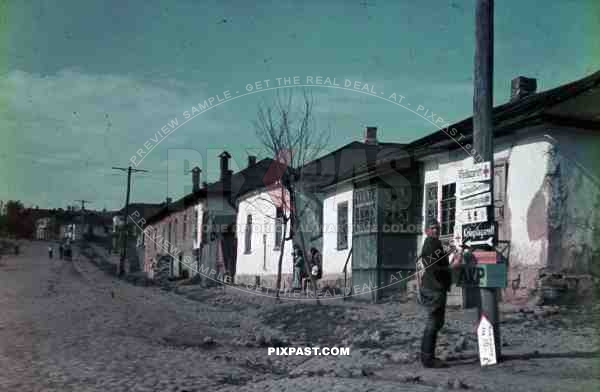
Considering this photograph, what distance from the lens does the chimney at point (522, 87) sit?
20.5 m

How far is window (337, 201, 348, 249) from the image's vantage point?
69.7ft

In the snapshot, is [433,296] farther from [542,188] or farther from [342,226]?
[342,226]

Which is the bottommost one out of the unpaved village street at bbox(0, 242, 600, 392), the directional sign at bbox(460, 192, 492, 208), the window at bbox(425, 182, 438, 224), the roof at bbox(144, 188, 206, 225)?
the unpaved village street at bbox(0, 242, 600, 392)

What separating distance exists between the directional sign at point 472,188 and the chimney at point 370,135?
22.6 m

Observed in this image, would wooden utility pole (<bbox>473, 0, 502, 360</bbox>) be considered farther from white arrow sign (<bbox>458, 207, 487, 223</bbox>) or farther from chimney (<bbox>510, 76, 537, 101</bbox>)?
chimney (<bbox>510, 76, 537, 101</bbox>)

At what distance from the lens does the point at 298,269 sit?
23719 mm

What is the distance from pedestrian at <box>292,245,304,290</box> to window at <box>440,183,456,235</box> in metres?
8.16

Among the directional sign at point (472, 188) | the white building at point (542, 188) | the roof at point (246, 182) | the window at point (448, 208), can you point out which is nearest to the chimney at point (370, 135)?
the roof at point (246, 182)

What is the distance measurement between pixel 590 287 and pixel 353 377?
6941mm

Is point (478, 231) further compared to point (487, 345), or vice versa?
point (478, 231)

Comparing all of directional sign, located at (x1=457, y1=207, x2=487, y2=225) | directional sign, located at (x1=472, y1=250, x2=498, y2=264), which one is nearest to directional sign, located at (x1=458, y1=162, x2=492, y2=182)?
directional sign, located at (x1=457, y1=207, x2=487, y2=225)

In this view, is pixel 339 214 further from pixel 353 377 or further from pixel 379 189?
pixel 353 377

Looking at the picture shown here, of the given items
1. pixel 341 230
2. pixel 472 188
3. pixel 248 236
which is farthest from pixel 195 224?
pixel 472 188

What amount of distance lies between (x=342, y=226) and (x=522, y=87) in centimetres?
684
